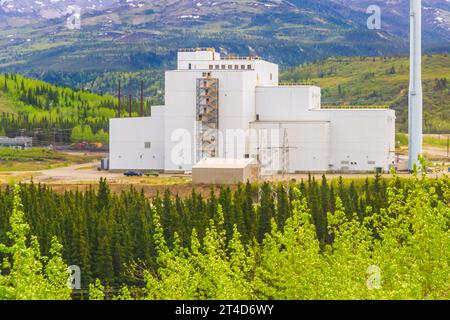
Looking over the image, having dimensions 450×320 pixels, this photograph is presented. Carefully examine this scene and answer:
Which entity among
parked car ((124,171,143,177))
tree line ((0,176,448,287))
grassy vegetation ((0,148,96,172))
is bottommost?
tree line ((0,176,448,287))

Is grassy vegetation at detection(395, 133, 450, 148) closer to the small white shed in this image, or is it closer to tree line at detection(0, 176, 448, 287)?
the small white shed

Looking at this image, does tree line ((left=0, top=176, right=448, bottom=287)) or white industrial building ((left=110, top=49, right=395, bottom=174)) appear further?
white industrial building ((left=110, top=49, right=395, bottom=174))

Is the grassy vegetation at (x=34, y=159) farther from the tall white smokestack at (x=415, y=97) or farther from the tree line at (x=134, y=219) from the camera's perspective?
the tall white smokestack at (x=415, y=97)

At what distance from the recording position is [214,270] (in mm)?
34000

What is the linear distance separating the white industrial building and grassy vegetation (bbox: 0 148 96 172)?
2210 cm

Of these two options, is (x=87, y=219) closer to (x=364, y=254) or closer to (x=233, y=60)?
(x=364, y=254)

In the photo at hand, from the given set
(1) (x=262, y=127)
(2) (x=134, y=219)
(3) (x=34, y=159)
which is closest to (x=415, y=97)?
(1) (x=262, y=127)

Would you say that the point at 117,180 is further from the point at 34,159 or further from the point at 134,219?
the point at 34,159

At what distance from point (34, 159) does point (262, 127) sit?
3710cm

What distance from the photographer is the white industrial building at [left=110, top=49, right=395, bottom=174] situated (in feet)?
337

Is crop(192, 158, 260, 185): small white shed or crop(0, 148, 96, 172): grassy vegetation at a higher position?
crop(0, 148, 96, 172): grassy vegetation

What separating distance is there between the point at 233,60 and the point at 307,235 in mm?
74914

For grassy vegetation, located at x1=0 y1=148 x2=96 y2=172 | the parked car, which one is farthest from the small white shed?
grassy vegetation, located at x1=0 y1=148 x2=96 y2=172

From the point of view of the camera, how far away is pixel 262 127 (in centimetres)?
10338
